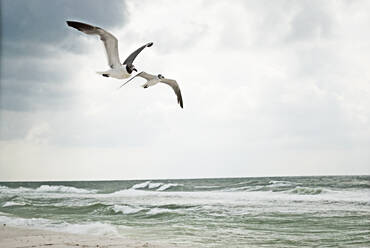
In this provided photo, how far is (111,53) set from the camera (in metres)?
3.14

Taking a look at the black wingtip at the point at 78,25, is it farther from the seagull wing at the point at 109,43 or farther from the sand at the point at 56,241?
the sand at the point at 56,241

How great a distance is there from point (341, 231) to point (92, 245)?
9.92 feet

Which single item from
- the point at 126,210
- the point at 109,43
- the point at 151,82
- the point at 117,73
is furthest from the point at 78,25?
the point at 126,210

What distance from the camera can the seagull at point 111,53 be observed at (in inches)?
117

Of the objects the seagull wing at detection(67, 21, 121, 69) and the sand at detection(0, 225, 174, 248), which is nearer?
the seagull wing at detection(67, 21, 121, 69)

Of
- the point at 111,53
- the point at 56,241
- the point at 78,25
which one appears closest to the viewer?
the point at 78,25

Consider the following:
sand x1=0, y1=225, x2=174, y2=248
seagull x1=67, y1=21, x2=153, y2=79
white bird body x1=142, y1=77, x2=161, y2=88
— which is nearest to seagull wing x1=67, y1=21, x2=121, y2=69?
seagull x1=67, y1=21, x2=153, y2=79

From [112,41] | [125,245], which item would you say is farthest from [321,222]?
[112,41]

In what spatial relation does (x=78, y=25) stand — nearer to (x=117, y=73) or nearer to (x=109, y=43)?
(x=109, y=43)

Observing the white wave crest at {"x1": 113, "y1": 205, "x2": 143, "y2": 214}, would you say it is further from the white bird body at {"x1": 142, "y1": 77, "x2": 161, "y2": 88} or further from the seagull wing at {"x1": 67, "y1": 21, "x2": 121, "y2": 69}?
the seagull wing at {"x1": 67, "y1": 21, "x2": 121, "y2": 69}

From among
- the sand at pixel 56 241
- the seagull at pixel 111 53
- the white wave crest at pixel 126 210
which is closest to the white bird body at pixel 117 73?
the seagull at pixel 111 53

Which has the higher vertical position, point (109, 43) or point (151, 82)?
point (109, 43)

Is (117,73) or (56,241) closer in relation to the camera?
(117,73)

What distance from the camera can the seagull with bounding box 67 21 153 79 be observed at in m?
2.96
